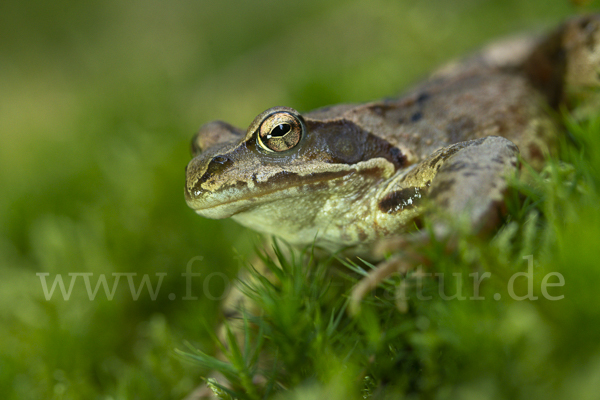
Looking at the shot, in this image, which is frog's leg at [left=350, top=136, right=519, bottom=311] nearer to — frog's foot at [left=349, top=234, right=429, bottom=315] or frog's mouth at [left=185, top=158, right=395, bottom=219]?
frog's foot at [left=349, top=234, right=429, bottom=315]

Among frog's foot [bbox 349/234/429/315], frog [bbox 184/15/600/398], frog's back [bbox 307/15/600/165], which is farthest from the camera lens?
frog's back [bbox 307/15/600/165]

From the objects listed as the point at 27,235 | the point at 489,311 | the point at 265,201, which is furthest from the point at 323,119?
the point at 27,235

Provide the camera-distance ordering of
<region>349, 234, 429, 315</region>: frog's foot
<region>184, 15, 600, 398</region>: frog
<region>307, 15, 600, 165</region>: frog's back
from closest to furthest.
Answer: <region>349, 234, 429, 315</region>: frog's foot < <region>184, 15, 600, 398</region>: frog < <region>307, 15, 600, 165</region>: frog's back

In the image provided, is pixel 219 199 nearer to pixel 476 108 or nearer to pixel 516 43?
pixel 476 108

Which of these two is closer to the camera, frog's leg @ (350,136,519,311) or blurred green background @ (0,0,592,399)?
frog's leg @ (350,136,519,311)

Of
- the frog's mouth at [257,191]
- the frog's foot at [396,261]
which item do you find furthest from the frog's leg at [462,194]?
the frog's mouth at [257,191]

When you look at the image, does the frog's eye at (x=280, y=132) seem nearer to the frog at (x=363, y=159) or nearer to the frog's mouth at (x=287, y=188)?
the frog at (x=363, y=159)

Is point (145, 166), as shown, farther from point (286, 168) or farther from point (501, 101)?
point (501, 101)

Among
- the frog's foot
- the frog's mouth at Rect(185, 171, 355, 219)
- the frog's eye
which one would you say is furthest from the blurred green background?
the frog's foot
